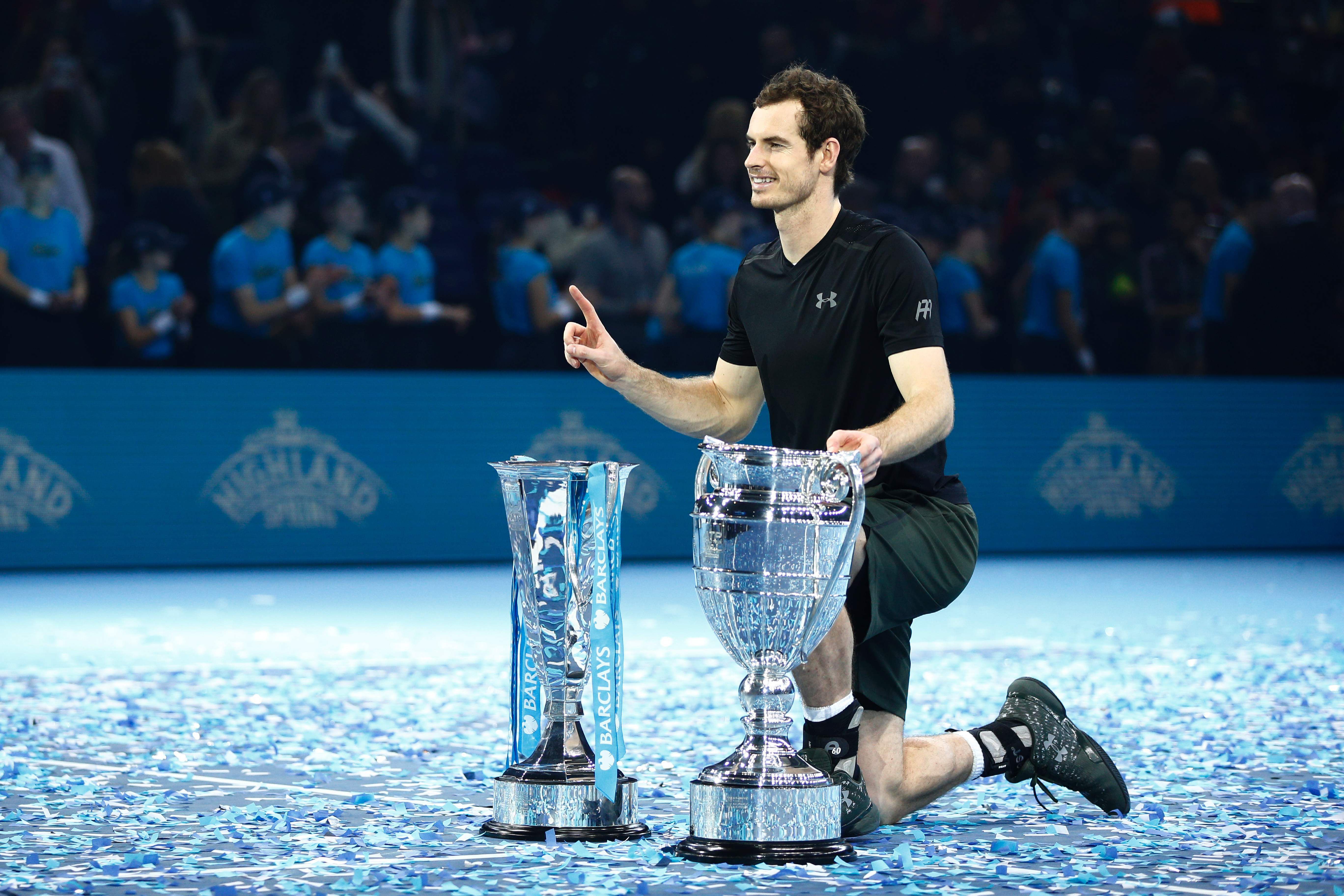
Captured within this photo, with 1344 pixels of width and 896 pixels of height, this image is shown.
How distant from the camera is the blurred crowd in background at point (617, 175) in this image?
11195 millimetres

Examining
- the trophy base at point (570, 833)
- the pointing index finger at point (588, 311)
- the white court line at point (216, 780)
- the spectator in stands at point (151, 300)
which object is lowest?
the white court line at point (216, 780)

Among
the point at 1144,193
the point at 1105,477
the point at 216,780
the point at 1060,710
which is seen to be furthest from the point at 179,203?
the point at 1060,710

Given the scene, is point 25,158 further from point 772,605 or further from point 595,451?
point 772,605

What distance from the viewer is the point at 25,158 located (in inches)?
427

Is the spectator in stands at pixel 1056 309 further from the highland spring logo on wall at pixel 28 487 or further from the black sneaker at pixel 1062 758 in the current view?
the black sneaker at pixel 1062 758

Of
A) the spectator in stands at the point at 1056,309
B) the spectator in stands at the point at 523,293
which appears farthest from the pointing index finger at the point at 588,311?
the spectator in stands at the point at 1056,309

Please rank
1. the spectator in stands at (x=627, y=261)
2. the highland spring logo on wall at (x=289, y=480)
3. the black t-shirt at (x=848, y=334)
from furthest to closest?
the spectator in stands at (x=627, y=261), the highland spring logo on wall at (x=289, y=480), the black t-shirt at (x=848, y=334)

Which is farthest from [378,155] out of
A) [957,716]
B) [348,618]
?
[957,716]

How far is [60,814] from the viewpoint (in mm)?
3752

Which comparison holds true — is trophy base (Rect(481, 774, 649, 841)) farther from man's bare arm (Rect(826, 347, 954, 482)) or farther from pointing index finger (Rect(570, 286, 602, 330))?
pointing index finger (Rect(570, 286, 602, 330))

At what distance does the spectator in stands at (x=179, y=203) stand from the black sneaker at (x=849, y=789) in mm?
8628

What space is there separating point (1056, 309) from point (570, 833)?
430 inches

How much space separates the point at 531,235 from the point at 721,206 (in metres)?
1.49

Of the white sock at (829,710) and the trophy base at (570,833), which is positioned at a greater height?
the white sock at (829,710)
